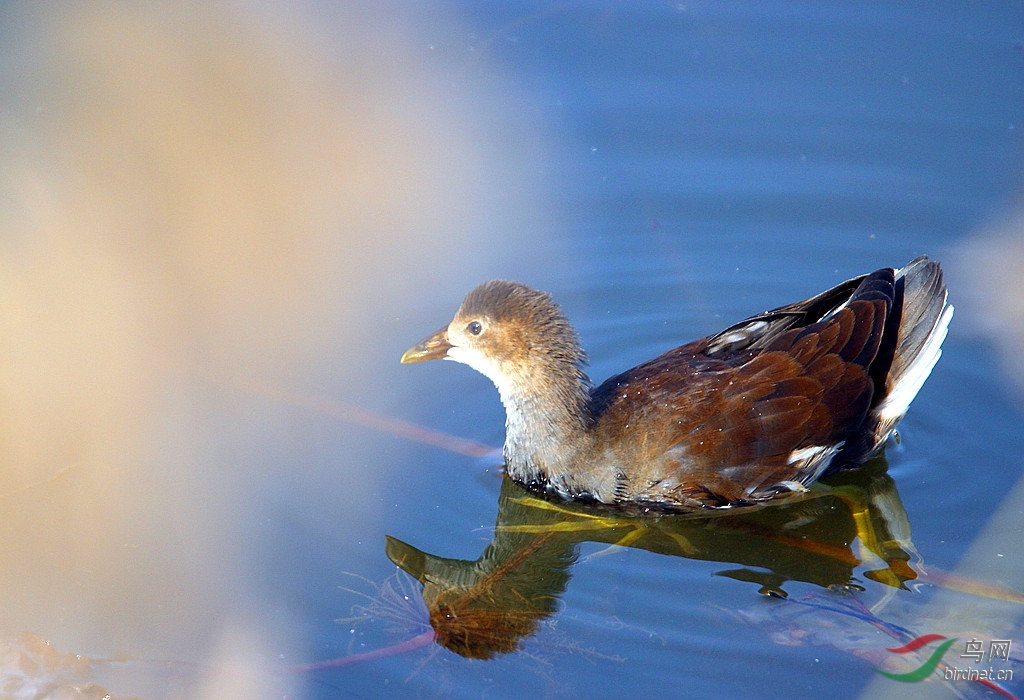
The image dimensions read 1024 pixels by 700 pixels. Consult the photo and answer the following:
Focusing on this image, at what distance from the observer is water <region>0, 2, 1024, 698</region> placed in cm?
438

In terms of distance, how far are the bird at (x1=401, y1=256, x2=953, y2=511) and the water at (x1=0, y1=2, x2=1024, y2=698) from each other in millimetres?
208

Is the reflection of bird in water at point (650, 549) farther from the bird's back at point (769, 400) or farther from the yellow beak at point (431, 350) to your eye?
the yellow beak at point (431, 350)

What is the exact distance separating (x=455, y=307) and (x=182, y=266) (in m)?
1.50

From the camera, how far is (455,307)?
6.30 meters

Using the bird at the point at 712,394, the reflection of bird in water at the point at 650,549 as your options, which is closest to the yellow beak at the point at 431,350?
the bird at the point at 712,394

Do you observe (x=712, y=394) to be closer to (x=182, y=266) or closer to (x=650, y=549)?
(x=650, y=549)

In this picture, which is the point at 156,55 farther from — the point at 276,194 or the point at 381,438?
the point at 381,438

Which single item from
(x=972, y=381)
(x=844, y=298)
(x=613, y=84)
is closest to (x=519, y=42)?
(x=613, y=84)

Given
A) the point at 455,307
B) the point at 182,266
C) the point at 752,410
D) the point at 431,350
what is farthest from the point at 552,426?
the point at 182,266

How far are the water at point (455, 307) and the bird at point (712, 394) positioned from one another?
0.68 ft

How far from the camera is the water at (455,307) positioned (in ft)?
14.4

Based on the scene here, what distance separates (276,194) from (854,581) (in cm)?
396

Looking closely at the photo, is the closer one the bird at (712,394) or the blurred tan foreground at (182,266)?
the blurred tan foreground at (182,266)

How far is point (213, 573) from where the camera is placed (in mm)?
4617
